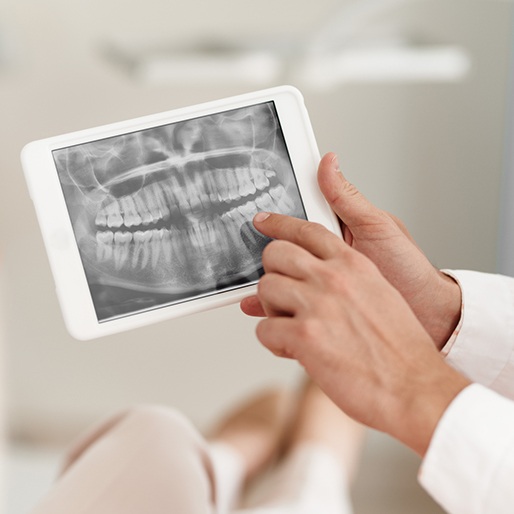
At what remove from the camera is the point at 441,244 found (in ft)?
5.13

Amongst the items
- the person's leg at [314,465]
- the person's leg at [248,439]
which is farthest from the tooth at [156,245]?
the person's leg at [248,439]

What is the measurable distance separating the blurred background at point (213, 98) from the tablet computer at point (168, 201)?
81 cm

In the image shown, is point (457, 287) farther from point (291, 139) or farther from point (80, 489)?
point (80, 489)

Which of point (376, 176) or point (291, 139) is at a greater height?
point (291, 139)

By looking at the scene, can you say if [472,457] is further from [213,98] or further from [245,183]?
[213,98]

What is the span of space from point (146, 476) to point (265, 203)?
28 cm

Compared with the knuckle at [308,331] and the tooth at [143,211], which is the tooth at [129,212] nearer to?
the tooth at [143,211]

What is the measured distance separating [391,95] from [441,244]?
0.34 m

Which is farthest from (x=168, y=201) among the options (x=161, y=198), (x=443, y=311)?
(x=443, y=311)

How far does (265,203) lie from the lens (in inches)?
22.4

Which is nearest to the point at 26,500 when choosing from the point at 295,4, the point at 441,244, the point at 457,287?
the point at 457,287

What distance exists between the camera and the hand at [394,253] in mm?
545

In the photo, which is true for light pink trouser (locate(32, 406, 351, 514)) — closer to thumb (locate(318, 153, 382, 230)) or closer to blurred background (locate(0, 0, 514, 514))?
thumb (locate(318, 153, 382, 230))

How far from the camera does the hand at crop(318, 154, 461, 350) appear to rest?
545mm
